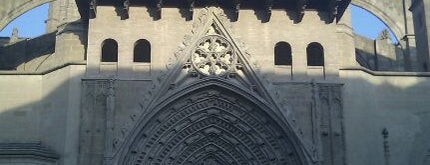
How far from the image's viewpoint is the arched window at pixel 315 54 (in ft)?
52.7

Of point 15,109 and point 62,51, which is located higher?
point 62,51

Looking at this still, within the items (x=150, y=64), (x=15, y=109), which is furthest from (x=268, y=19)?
(x=15, y=109)

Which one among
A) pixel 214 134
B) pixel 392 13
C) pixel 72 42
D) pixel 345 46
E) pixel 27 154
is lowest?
pixel 27 154

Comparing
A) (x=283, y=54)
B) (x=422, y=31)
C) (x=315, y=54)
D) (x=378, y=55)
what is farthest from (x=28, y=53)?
(x=422, y=31)

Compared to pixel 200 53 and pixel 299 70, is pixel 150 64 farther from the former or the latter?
pixel 299 70

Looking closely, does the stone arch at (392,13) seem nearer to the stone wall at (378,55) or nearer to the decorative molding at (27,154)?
the stone wall at (378,55)

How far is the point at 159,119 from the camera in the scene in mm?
15172

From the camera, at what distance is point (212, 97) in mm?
15477

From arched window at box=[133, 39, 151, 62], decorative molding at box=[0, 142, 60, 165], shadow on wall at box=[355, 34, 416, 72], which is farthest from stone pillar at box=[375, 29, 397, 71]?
decorative molding at box=[0, 142, 60, 165]

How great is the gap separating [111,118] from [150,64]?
147 centimetres

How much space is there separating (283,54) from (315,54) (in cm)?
72

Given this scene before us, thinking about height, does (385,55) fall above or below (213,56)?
above

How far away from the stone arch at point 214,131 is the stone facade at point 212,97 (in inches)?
0.9

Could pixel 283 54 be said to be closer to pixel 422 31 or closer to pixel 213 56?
pixel 213 56
